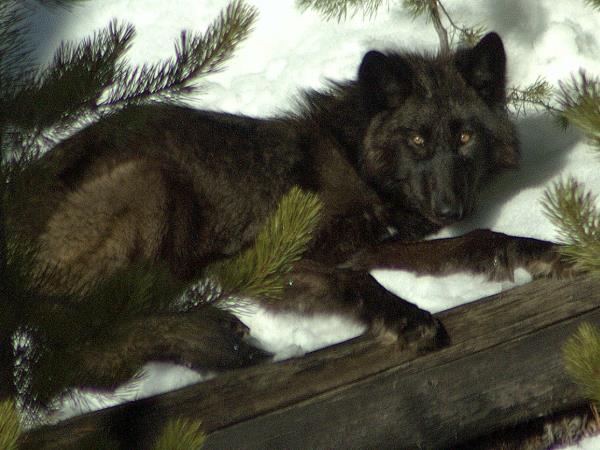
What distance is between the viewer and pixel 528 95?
5.38 meters

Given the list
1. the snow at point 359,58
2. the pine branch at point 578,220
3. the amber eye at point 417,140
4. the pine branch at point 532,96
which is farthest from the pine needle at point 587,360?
the pine branch at point 532,96

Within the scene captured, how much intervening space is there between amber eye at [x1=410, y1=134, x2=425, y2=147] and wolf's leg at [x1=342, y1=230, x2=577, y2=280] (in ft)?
1.85

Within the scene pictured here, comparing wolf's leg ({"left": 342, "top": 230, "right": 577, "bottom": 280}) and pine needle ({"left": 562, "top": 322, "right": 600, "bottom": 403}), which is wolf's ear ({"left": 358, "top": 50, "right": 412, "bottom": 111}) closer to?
wolf's leg ({"left": 342, "top": 230, "right": 577, "bottom": 280})

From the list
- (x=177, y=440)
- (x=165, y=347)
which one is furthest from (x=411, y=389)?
(x=177, y=440)

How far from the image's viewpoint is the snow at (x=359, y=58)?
168 inches

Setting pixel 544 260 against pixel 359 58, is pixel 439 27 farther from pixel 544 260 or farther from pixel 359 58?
pixel 544 260

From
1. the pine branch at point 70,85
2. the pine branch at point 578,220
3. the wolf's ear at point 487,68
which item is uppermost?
the pine branch at point 70,85

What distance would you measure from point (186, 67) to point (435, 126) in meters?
Result: 2.54

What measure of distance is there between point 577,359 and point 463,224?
9.47ft

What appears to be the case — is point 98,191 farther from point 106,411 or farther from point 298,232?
point 298,232

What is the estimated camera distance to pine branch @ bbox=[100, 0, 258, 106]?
8.02ft

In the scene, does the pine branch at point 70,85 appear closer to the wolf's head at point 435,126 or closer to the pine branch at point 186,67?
the pine branch at point 186,67

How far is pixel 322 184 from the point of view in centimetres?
479

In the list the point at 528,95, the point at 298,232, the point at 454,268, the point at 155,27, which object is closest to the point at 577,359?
the point at 298,232
